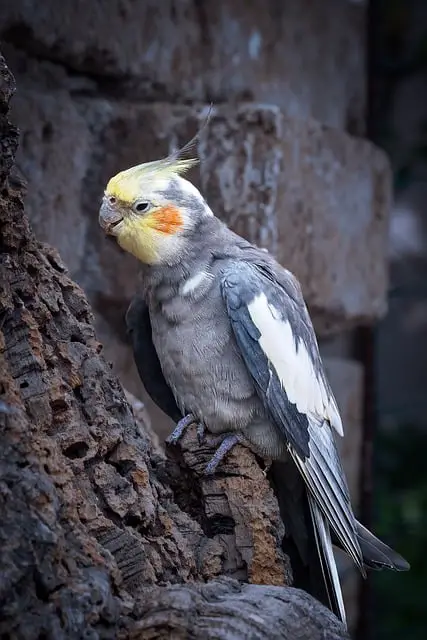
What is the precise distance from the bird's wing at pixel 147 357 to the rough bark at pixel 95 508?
0.22 meters

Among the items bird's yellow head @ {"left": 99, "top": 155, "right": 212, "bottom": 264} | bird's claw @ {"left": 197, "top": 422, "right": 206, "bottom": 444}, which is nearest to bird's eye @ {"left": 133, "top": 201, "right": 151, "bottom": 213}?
bird's yellow head @ {"left": 99, "top": 155, "right": 212, "bottom": 264}

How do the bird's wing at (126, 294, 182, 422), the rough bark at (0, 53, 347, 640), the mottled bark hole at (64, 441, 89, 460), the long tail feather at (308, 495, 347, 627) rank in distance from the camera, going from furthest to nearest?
the bird's wing at (126, 294, 182, 422)
the long tail feather at (308, 495, 347, 627)
the mottled bark hole at (64, 441, 89, 460)
the rough bark at (0, 53, 347, 640)

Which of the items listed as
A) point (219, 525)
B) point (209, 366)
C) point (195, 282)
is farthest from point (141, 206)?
point (219, 525)

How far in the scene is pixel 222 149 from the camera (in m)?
1.81

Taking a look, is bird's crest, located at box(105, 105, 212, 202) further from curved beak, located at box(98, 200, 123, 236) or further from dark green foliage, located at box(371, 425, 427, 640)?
dark green foliage, located at box(371, 425, 427, 640)

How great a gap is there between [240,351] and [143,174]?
32 centimetres

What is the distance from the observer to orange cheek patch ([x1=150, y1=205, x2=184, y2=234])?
1.57 metres

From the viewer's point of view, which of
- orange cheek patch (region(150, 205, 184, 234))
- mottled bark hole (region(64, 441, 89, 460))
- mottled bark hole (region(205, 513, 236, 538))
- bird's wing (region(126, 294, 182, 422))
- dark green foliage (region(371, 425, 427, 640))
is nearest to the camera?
mottled bark hole (region(64, 441, 89, 460))

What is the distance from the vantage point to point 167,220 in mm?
1583

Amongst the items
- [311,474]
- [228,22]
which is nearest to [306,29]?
[228,22]

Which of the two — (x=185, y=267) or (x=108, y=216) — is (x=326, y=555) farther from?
(x=108, y=216)

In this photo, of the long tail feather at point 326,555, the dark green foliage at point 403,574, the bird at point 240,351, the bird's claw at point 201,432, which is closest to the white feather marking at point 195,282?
the bird at point 240,351

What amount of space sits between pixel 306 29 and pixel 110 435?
3.71 feet

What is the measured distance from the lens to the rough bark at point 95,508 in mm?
982
